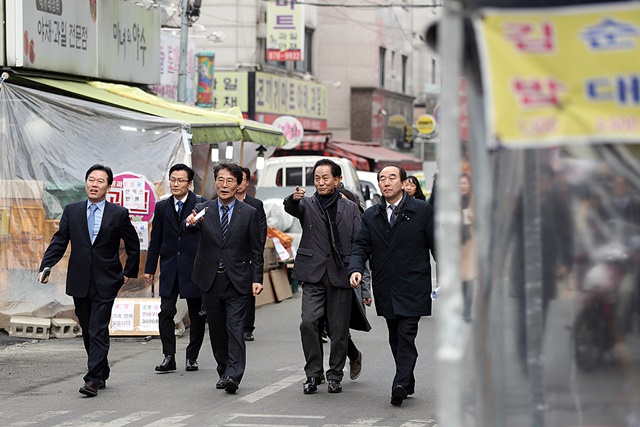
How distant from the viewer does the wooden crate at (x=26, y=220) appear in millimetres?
13805

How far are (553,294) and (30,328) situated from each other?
10200 millimetres

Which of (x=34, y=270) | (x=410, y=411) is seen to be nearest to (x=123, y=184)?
(x=34, y=270)

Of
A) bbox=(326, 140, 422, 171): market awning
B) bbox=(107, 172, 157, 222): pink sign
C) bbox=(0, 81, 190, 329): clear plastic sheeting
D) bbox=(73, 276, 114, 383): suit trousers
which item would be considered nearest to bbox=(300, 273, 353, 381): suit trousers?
bbox=(73, 276, 114, 383): suit trousers

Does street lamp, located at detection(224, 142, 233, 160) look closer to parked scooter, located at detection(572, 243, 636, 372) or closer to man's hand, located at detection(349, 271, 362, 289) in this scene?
man's hand, located at detection(349, 271, 362, 289)

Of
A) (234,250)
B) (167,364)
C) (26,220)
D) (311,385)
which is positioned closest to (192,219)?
(234,250)

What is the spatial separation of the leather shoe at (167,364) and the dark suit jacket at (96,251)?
123 cm

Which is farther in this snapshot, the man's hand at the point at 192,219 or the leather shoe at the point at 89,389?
the man's hand at the point at 192,219

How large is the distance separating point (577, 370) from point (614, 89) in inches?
38.6

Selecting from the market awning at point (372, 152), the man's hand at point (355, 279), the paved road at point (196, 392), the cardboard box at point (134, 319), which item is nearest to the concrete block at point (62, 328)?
the paved road at point (196, 392)

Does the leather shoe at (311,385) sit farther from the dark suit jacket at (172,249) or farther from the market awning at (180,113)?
the market awning at (180,113)

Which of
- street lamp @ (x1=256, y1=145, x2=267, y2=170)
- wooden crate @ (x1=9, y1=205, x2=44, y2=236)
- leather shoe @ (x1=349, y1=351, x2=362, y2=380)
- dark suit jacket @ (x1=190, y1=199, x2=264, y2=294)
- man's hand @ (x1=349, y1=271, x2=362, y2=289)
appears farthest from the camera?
street lamp @ (x1=256, y1=145, x2=267, y2=170)

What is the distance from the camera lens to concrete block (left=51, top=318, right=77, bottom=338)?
1363 centimetres

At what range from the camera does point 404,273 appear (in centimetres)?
933

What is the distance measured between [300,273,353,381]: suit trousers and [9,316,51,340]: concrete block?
4465mm
